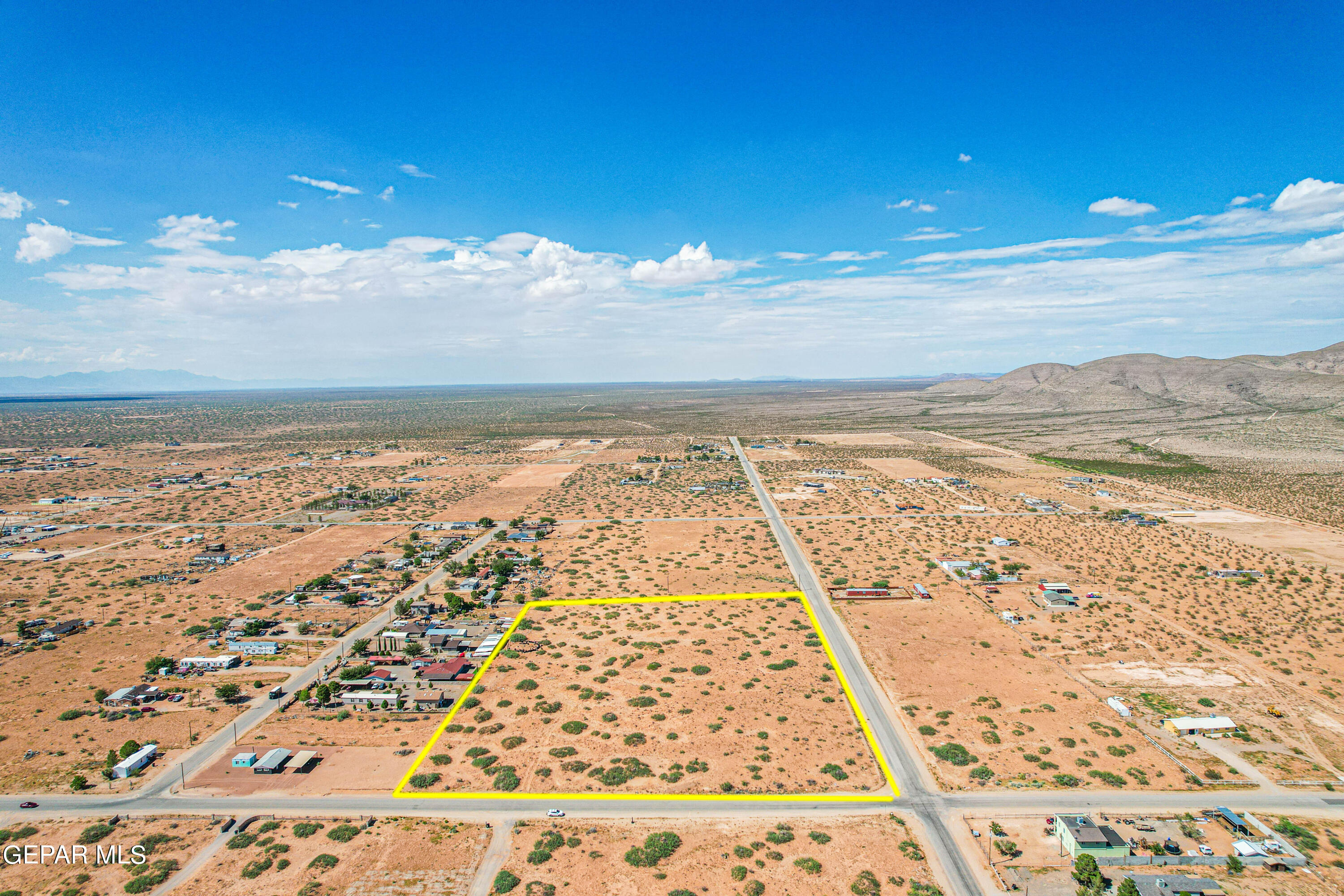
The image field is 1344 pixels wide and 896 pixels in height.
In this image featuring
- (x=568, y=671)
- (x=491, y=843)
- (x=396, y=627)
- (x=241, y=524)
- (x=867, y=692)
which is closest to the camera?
(x=491, y=843)

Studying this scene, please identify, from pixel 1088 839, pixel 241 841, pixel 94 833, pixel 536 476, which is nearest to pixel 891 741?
pixel 1088 839

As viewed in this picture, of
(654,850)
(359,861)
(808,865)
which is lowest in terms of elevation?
(808,865)

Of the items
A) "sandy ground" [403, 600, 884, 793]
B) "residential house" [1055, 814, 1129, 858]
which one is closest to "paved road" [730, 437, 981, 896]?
"sandy ground" [403, 600, 884, 793]

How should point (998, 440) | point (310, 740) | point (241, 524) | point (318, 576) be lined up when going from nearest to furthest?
point (310, 740) < point (318, 576) < point (241, 524) < point (998, 440)

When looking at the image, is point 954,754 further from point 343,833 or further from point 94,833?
point 94,833

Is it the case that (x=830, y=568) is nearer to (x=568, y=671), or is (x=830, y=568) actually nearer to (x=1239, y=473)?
(x=568, y=671)

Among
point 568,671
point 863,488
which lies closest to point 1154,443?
point 863,488

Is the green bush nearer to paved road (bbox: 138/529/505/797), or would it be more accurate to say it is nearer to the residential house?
the residential house
